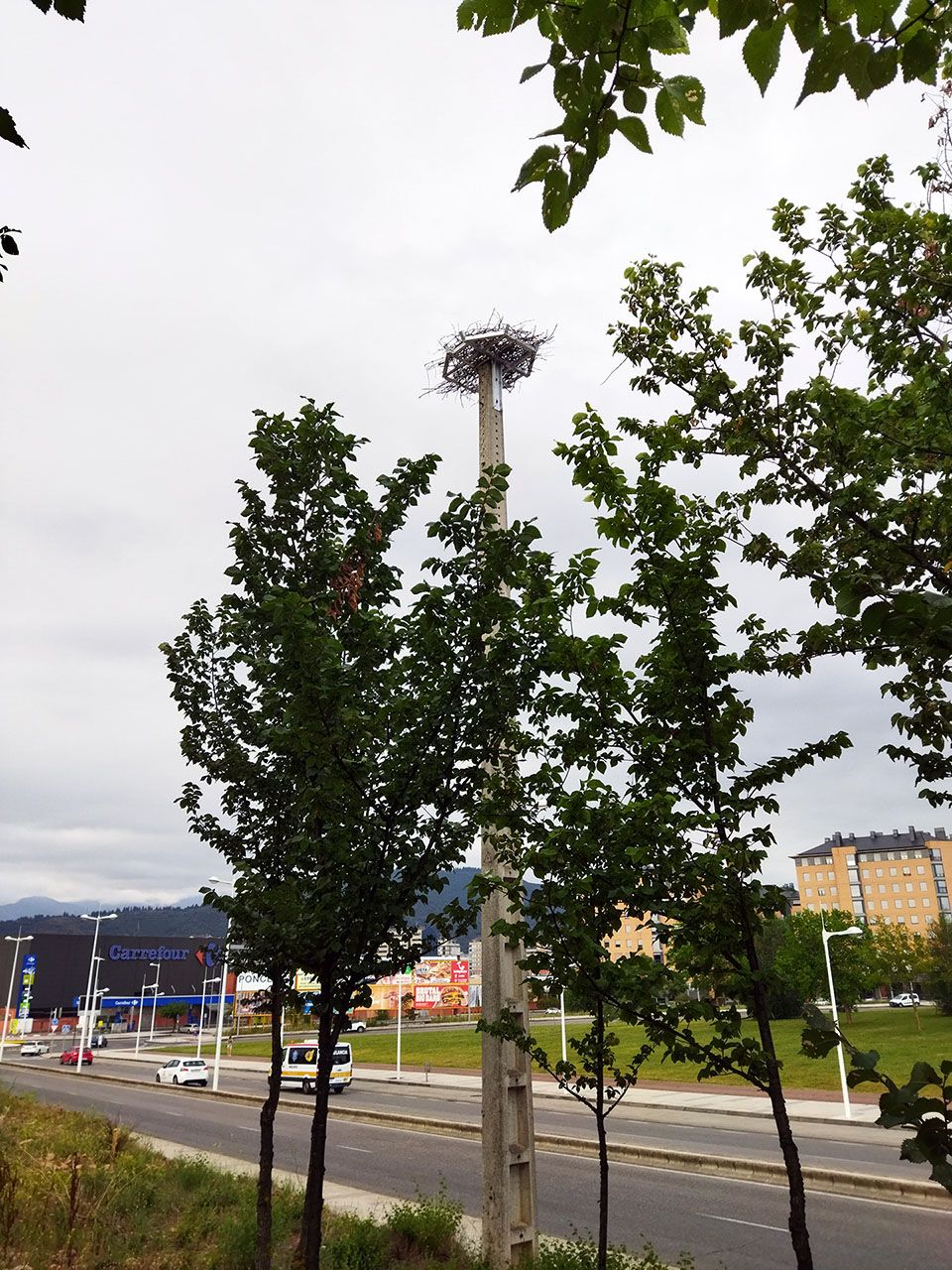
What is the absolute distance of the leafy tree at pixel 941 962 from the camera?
5228 centimetres

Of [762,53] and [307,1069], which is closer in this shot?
[762,53]

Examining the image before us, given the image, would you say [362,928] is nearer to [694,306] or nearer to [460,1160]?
[694,306]

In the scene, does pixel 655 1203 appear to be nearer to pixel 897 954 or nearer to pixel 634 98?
pixel 634 98

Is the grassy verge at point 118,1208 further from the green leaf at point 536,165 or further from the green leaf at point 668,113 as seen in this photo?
the green leaf at point 668,113

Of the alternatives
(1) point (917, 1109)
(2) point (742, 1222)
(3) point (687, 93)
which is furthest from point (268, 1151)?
(3) point (687, 93)

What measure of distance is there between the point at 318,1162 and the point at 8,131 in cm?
695

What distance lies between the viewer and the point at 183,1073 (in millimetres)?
37844

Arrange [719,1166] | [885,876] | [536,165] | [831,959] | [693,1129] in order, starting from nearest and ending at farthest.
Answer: [536,165] → [719,1166] → [693,1129] → [831,959] → [885,876]

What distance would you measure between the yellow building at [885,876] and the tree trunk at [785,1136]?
141503 mm

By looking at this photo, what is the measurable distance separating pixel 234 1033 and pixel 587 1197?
70.5 m

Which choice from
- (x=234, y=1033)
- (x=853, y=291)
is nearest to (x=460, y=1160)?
(x=853, y=291)

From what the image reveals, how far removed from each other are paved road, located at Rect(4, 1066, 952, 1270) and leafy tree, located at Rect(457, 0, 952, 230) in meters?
12.1

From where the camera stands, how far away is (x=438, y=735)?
23.3 feet

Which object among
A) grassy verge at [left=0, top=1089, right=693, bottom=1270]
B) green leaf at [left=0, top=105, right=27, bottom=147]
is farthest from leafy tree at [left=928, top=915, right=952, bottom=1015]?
green leaf at [left=0, top=105, right=27, bottom=147]
